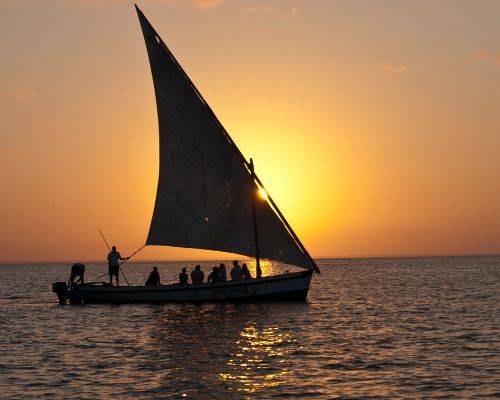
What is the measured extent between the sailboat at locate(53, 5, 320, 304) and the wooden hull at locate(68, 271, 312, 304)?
6cm

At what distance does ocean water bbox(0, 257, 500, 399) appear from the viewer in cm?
2095

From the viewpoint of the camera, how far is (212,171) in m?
44.5

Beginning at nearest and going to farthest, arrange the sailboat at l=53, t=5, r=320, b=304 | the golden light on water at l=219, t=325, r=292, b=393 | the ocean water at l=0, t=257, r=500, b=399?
the ocean water at l=0, t=257, r=500, b=399 < the golden light on water at l=219, t=325, r=292, b=393 < the sailboat at l=53, t=5, r=320, b=304

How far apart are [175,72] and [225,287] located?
12.7m

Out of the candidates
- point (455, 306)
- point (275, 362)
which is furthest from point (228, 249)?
point (275, 362)

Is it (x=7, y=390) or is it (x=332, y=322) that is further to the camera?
(x=332, y=322)

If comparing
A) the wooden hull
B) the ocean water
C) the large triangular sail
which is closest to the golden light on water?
the ocean water

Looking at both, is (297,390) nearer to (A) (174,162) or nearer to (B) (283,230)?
(B) (283,230)

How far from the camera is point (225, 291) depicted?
145ft

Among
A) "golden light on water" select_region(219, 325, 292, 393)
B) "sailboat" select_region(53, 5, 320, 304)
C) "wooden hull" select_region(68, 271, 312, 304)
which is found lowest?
"golden light on water" select_region(219, 325, 292, 393)

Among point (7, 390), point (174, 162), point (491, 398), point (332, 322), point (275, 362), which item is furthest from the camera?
point (174, 162)

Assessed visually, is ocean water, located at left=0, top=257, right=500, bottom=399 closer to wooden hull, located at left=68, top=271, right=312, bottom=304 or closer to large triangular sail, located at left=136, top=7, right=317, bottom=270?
wooden hull, located at left=68, top=271, right=312, bottom=304

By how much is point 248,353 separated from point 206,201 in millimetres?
18334

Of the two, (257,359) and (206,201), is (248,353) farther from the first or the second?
(206,201)
